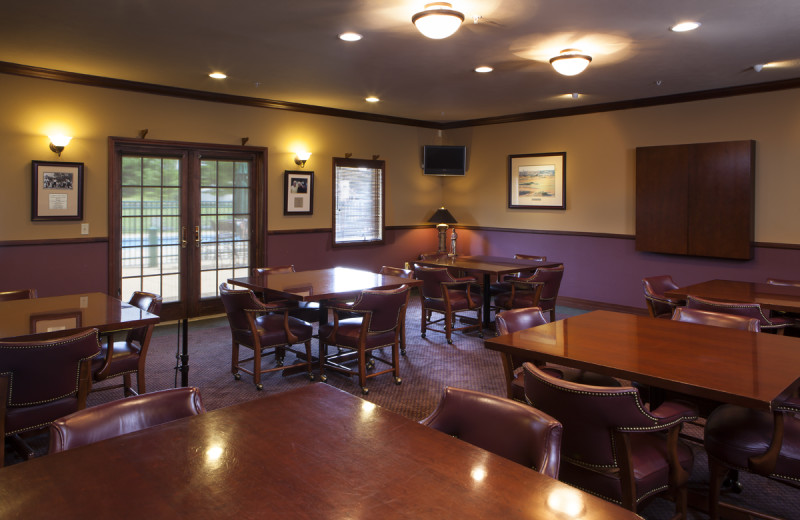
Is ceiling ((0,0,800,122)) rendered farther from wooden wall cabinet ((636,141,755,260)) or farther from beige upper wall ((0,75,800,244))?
wooden wall cabinet ((636,141,755,260))

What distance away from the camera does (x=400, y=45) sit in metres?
4.88

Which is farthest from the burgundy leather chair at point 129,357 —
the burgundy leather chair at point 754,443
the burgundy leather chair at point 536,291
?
the burgundy leather chair at point 536,291

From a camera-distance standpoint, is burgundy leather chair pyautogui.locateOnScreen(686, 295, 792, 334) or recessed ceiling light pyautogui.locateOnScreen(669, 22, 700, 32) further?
recessed ceiling light pyautogui.locateOnScreen(669, 22, 700, 32)

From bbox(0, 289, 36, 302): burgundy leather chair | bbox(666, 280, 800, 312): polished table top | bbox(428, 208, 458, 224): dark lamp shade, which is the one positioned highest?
bbox(428, 208, 458, 224): dark lamp shade

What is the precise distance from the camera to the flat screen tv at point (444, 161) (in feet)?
30.1

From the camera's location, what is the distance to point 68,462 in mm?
1425

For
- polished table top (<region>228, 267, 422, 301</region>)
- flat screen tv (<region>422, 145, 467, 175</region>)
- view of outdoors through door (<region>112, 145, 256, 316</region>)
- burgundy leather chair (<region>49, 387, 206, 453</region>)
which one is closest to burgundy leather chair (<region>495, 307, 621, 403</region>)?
burgundy leather chair (<region>49, 387, 206, 453</region>)

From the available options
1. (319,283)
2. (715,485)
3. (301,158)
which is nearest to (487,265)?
(319,283)

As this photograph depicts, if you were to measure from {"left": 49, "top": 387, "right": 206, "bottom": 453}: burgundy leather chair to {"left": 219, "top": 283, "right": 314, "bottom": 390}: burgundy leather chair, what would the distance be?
8.15 ft

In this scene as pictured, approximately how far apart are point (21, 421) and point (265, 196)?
4986 mm

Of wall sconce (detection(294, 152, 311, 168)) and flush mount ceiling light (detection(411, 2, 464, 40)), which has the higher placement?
flush mount ceiling light (detection(411, 2, 464, 40))

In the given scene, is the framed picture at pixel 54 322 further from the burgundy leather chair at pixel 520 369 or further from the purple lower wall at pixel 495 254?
the purple lower wall at pixel 495 254

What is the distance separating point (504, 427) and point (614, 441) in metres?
0.54

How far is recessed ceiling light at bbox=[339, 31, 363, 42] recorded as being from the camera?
15.0 ft
